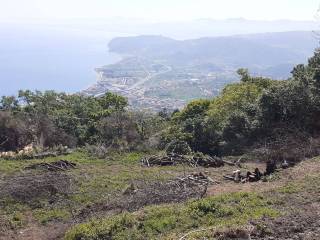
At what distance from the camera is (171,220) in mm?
9961

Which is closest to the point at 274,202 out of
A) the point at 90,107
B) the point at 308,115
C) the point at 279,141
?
the point at 279,141

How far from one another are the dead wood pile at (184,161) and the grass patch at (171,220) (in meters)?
6.80

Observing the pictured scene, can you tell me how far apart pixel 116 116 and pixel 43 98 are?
363 inches

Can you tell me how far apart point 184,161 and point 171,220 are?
8417 mm

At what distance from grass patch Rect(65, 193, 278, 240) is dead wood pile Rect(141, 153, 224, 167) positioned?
6.80 m

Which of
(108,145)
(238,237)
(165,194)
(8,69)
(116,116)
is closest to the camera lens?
(238,237)

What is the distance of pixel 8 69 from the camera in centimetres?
18838

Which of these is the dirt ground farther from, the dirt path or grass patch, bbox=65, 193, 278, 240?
grass patch, bbox=65, 193, 278, 240

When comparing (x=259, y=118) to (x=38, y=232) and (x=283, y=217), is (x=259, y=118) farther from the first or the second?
(x=38, y=232)

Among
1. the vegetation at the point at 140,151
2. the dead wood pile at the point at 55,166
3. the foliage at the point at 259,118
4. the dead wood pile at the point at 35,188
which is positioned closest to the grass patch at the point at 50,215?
the vegetation at the point at 140,151

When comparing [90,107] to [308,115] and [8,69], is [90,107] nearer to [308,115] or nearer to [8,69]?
[308,115]

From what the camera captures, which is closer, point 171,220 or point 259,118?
point 171,220

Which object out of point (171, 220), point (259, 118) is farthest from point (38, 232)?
point (259, 118)

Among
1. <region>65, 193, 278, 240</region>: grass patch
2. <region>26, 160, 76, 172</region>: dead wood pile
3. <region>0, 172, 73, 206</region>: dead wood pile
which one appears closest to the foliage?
<region>26, 160, 76, 172</region>: dead wood pile
